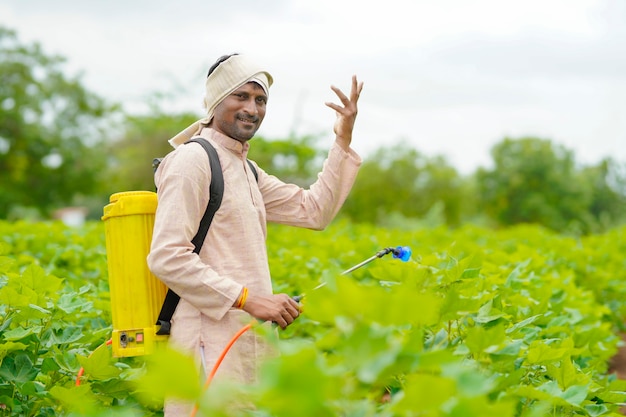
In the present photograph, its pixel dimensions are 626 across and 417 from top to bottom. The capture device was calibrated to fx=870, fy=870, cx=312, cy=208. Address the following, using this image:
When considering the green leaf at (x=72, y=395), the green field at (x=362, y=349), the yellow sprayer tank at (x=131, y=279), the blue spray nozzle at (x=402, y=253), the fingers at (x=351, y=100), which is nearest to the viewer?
the green field at (x=362, y=349)

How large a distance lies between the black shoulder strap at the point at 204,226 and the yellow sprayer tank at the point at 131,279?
32 millimetres

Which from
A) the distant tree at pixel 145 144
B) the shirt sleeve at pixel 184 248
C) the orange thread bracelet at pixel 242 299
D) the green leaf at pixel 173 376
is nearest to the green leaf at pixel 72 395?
the shirt sleeve at pixel 184 248

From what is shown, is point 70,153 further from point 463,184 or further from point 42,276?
point 42,276

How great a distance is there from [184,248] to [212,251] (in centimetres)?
23

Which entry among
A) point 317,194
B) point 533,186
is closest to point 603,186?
point 533,186

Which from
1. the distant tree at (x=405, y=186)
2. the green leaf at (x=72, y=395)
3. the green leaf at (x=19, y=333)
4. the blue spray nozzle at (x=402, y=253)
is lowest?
the distant tree at (x=405, y=186)

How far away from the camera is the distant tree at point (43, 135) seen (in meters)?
42.1

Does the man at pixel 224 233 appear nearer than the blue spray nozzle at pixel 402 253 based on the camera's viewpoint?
Yes

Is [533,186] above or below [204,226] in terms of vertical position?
below

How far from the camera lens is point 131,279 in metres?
3.22

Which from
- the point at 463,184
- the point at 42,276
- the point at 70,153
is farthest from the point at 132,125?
the point at 42,276

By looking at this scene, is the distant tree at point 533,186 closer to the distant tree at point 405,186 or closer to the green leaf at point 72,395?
the distant tree at point 405,186

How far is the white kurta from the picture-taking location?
10.2 feet

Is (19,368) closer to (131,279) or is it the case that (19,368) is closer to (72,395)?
(131,279)
